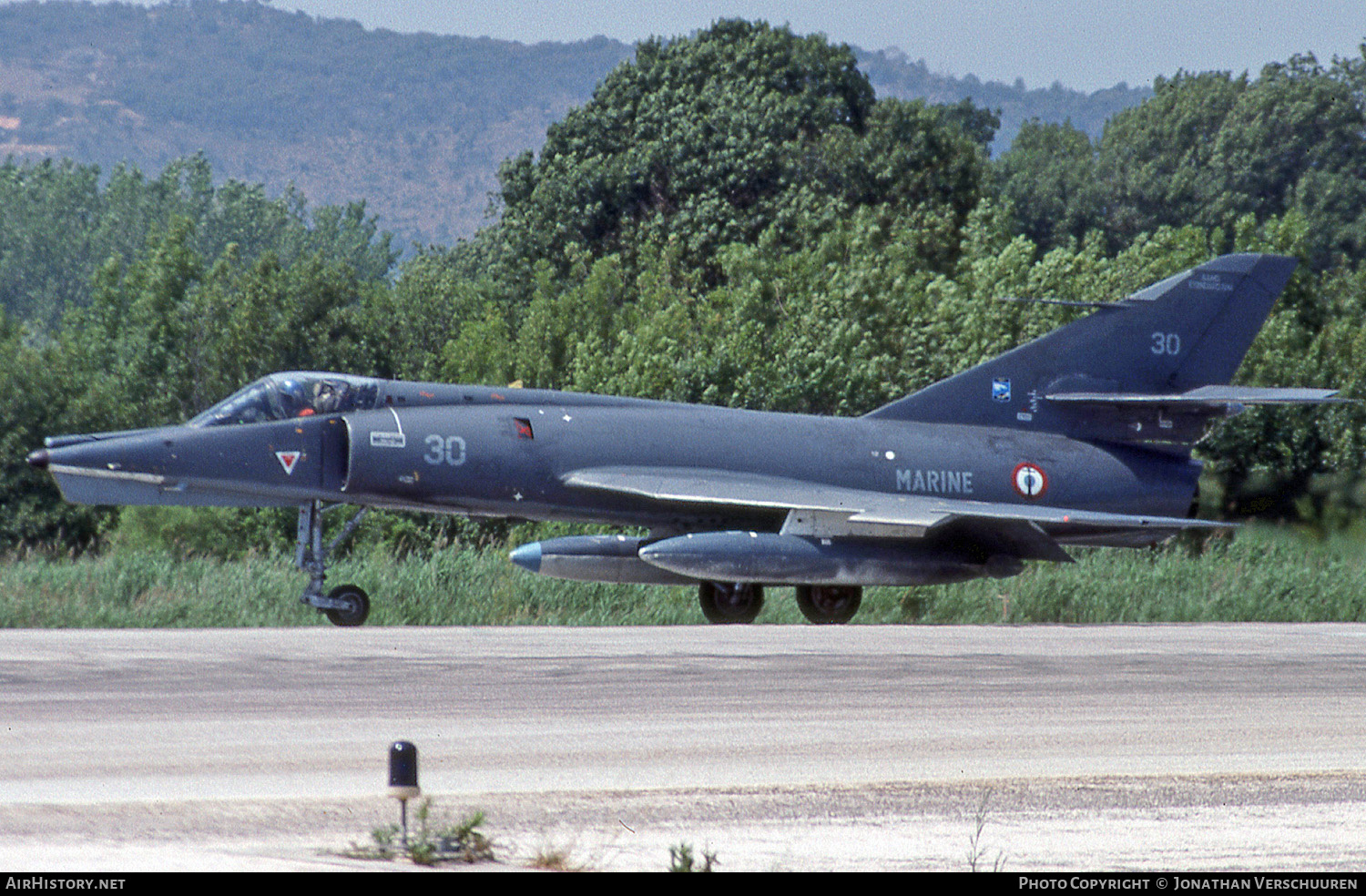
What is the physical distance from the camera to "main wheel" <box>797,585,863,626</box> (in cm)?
2131

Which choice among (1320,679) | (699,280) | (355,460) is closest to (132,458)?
(355,460)

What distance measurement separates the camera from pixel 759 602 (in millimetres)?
21281

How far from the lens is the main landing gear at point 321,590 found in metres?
18.8

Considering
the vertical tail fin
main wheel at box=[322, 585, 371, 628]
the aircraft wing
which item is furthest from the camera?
the vertical tail fin

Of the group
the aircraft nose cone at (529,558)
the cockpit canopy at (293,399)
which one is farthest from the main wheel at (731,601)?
the cockpit canopy at (293,399)

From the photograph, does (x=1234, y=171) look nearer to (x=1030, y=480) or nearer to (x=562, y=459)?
(x=1030, y=480)

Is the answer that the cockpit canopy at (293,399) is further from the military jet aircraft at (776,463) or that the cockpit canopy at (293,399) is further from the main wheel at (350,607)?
the main wheel at (350,607)

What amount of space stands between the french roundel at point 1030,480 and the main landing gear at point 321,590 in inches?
335

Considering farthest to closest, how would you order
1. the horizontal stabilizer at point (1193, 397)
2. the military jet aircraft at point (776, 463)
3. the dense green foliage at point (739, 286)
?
the dense green foliage at point (739, 286) → the horizontal stabilizer at point (1193, 397) → the military jet aircraft at point (776, 463)

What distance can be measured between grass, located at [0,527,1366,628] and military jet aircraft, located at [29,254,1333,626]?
113 cm

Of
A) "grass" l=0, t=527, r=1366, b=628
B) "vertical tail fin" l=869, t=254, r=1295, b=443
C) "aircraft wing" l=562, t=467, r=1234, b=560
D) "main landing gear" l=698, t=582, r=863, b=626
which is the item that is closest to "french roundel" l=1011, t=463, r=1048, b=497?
"vertical tail fin" l=869, t=254, r=1295, b=443

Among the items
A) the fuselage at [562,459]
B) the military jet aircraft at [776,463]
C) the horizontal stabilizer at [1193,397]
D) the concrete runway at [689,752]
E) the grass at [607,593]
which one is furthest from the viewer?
the horizontal stabilizer at [1193,397]

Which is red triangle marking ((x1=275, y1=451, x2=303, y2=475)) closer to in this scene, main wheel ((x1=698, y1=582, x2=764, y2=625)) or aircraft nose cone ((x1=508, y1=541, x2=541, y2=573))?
aircraft nose cone ((x1=508, y1=541, x2=541, y2=573))

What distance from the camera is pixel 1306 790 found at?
876 centimetres
